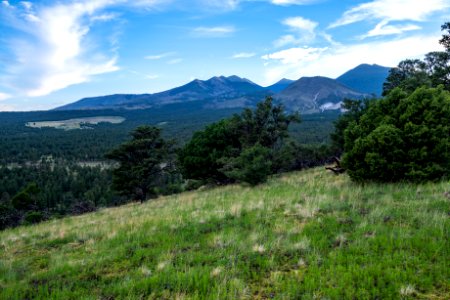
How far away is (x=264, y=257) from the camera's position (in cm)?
595

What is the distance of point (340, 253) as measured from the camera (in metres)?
5.62

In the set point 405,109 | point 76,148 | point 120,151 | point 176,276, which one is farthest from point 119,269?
point 76,148

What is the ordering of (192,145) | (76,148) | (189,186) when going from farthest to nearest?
(76,148) < (189,186) < (192,145)

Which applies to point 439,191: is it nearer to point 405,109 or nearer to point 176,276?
point 405,109

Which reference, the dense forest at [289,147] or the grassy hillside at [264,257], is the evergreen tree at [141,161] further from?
the grassy hillside at [264,257]

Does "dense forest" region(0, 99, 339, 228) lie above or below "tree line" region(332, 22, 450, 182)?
below

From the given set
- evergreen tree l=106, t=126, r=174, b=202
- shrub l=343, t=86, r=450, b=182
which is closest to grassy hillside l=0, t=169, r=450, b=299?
shrub l=343, t=86, r=450, b=182

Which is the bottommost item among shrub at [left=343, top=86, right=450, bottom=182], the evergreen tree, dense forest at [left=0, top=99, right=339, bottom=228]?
dense forest at [left=0, top=99, right=339, bottom=228]

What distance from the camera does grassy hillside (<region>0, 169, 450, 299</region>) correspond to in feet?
15.6

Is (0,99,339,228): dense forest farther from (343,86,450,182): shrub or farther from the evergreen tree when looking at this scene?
(343,86,450,182): shrub

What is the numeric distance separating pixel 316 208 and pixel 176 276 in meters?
4.63

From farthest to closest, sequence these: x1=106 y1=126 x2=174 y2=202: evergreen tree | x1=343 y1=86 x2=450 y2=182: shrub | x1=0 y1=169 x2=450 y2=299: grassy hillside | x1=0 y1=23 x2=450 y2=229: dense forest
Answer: x1=106 y1=126 x2=174 y2=202: evergreen tree
x1=0 y1=23 x2=450 y2=229: dense forest
x1=343 y1=86 x2=450 y2=182: shrub
x1=0 y1=169 x2=450 y2=299: grassy hillside

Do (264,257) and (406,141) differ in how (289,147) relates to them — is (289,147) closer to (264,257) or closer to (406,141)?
(406,141)

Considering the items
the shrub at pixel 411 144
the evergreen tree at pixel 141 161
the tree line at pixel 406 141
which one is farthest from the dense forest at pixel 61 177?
A: the shrub at pixel 411 144
